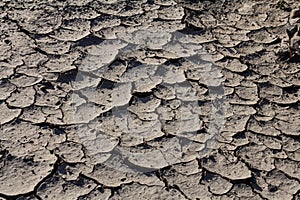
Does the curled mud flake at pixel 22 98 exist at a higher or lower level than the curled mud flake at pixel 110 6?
lower

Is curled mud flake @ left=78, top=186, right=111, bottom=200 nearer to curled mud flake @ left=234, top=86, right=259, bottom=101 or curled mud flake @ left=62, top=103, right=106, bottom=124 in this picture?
curled mud flake @ left=62, top=103, right=106, bottom=124

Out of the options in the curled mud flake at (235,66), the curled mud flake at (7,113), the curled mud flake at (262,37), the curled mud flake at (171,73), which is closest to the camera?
the curled mud flake at (7,113)

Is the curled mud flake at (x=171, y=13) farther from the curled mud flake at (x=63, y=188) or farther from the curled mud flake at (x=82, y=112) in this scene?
the curled mud flake at (x=63, y=188)

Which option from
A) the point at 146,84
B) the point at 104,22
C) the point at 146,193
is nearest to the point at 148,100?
the point at 146,84

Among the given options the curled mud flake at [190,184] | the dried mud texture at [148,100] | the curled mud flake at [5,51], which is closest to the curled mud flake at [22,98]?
the dried mud texture at [148,100]

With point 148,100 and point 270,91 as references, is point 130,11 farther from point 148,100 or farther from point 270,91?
point 270,91

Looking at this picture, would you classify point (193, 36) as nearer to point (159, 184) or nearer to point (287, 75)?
point (287, 75)

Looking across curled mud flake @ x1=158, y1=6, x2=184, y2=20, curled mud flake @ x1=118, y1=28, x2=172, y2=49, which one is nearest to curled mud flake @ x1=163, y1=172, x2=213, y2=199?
curled mud flake @ x1=118, y1=28, x2=172, y2=49
